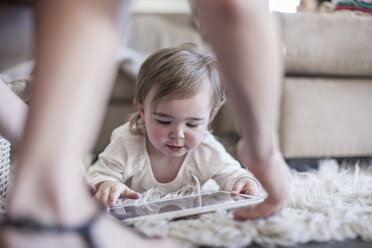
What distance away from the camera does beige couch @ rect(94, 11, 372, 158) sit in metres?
1.22

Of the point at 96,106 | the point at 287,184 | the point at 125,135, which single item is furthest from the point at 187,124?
the point at 96,106

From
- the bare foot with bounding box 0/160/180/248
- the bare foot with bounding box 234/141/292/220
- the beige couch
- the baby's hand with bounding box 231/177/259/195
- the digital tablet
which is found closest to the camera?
the bare foot with bounding box 0/160/180/248

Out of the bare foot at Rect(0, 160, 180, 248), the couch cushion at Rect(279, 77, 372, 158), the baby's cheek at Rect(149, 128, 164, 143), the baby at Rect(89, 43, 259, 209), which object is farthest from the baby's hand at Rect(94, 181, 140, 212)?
the couch cushion at Rect(279, 77, 372, 158)

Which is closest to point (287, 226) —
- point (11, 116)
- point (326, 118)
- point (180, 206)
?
A: point (180, 206)

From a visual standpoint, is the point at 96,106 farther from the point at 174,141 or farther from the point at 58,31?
the point at 174,141

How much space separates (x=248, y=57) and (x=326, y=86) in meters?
0.94

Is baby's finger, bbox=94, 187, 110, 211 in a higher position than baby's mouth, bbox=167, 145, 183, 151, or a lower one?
lower

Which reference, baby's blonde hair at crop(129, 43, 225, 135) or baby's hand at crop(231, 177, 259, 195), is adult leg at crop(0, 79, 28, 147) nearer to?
baby's blonde hair at crop(129, 43, 225, 135)

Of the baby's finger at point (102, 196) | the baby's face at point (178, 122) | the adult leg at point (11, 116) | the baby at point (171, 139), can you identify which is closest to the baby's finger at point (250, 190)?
the baby at point (171, 139)

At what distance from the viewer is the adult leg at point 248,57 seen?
1.27 ft

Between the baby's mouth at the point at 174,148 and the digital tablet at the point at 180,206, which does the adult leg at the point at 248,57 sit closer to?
the digital tablet at the point at 180,206

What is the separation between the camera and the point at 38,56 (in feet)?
1.22

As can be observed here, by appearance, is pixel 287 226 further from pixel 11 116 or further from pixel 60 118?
pixel 11 116

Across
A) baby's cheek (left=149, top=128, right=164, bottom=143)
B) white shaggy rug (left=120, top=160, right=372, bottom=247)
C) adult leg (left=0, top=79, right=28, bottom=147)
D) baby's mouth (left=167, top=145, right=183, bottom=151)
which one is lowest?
white shaggy rug (left=120, top=160, right=372, bottom=247)
